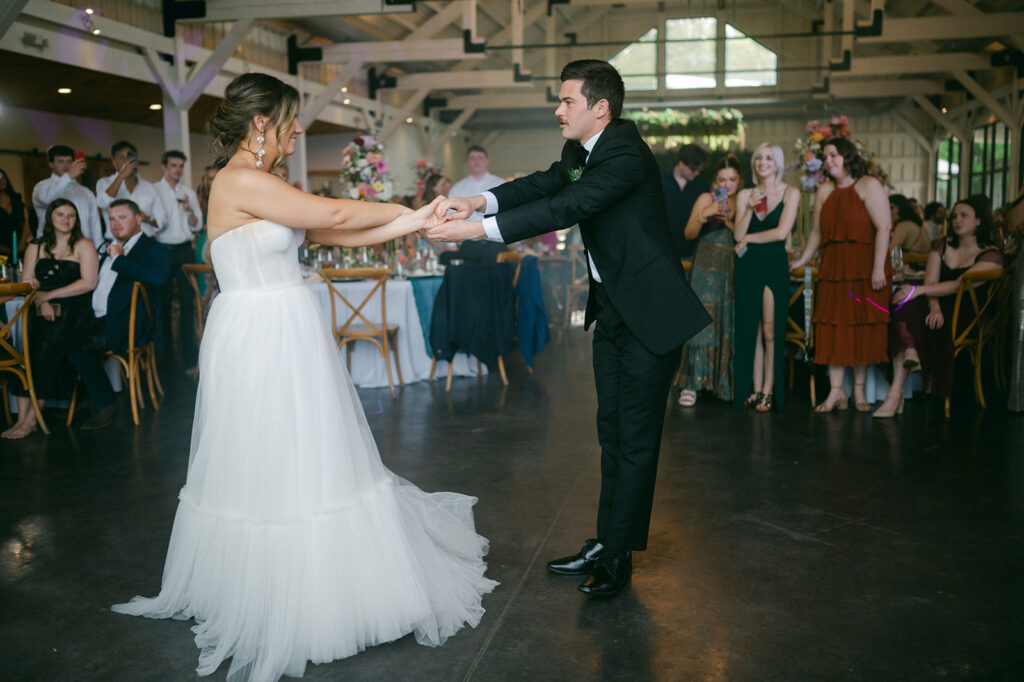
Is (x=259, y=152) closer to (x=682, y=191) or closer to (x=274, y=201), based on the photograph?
(x=274, y=201)

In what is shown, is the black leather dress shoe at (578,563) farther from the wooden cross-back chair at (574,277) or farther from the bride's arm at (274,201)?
the wooden cross-back chair at (574,277)

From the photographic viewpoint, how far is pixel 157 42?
901 centimetres

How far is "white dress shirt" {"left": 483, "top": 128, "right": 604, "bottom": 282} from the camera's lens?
2361 mm

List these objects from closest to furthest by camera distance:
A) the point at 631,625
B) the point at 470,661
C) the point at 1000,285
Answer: the point at 470,661
the point at 631,625
the point at 1000,285

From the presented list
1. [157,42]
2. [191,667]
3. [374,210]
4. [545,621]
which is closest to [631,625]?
[545,621]

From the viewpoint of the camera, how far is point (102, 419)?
4.91 metres

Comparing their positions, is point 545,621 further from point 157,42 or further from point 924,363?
point 157,42

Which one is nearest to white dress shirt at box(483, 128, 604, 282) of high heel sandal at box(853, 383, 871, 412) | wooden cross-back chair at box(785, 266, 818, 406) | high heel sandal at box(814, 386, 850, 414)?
wooden cross-back chair at box(785, 266, 818, 406)

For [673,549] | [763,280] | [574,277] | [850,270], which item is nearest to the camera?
[673,549]

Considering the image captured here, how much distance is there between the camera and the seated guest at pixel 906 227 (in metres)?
7.39

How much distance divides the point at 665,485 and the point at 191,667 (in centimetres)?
215

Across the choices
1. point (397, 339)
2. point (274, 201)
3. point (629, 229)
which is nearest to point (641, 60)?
point (397, 339)

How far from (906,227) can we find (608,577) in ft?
20.2

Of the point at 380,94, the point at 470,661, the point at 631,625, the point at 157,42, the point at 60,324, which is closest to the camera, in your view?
the point at 470,661
